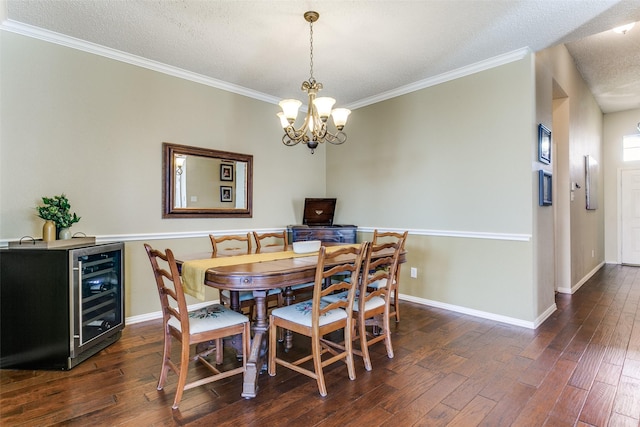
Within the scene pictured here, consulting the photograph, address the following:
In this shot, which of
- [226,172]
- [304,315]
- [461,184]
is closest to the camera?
[304,315]

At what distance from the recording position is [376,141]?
444 cm

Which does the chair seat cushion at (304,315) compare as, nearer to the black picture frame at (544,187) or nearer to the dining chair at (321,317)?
the dining chair at (321,317)

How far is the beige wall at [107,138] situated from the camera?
2672mm

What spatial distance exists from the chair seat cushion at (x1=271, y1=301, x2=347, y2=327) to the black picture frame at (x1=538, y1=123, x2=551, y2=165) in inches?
101

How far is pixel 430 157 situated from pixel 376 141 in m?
0.83

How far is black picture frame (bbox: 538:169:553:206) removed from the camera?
326 centimetres

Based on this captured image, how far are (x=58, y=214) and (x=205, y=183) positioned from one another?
145 centimetres

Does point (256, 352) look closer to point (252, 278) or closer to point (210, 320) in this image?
point (210, 320)

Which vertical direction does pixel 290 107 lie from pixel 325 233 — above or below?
Answer: above

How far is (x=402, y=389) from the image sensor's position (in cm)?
206

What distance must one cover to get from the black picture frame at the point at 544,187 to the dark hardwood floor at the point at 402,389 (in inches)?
49.3

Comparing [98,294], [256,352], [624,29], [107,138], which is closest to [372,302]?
[256,352]

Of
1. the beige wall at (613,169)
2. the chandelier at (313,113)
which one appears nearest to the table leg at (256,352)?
the chandelier at (313,113)

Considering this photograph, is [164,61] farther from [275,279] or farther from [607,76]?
[607,76]
